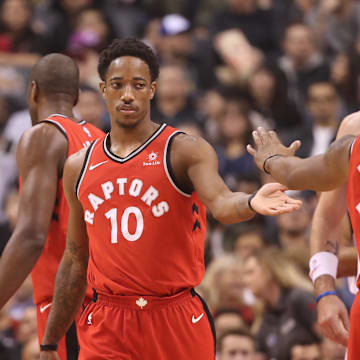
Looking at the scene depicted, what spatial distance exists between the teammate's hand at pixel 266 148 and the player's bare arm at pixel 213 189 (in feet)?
0.76

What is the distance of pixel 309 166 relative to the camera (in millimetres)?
4133

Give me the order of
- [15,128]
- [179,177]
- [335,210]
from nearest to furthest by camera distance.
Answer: [179,177], [335,210], [15,128]

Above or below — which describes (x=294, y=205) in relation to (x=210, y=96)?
below

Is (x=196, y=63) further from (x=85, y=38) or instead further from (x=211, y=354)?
(x=211, y=354)

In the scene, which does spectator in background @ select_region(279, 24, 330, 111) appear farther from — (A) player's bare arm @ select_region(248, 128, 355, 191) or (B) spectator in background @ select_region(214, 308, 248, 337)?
(A) player's bare arm @ select_region(248, 128, 355, 191)

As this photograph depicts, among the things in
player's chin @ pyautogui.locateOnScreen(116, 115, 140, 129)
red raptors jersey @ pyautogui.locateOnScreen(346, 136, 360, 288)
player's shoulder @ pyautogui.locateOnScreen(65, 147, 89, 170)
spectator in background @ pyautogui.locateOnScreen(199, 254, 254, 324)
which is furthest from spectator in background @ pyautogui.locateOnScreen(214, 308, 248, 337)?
red raptors jersey @ pyautogui.locateOnScreen(346, 136, 360, 288)

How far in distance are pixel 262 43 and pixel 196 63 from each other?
3.12 feet

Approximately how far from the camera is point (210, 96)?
36.1ft

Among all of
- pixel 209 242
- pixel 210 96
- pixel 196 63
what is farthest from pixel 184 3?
pixel 209 242

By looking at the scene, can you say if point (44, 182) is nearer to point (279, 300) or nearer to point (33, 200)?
point (33, 200)

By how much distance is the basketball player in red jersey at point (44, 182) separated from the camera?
16.7 ft

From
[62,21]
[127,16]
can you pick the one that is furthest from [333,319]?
[62,21]

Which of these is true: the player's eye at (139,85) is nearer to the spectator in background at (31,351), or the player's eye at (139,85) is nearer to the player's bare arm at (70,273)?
the player's bare arm at (70,273)

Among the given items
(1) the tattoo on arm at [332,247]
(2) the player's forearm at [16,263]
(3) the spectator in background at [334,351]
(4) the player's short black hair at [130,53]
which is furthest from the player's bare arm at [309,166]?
(3) the spectator in background at [334,351]
